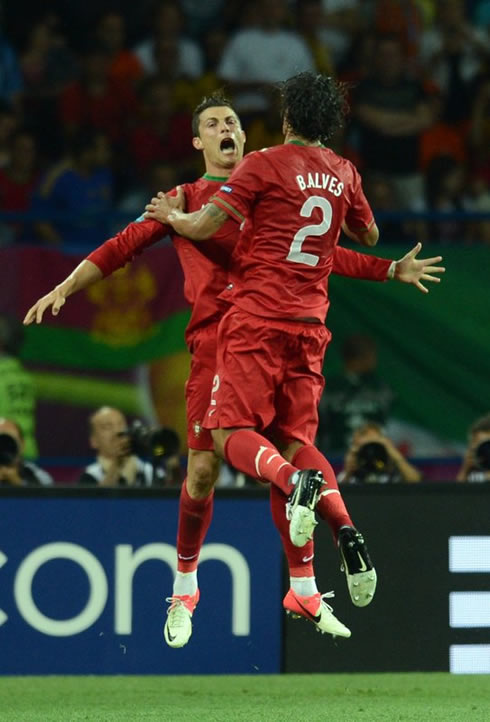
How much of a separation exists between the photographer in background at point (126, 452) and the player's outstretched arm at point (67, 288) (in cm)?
171

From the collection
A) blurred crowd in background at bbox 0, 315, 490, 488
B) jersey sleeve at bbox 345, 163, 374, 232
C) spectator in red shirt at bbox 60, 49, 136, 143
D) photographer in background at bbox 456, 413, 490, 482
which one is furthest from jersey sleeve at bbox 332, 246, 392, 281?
spectator in red shirt at bbox 60, 49, 136, 143

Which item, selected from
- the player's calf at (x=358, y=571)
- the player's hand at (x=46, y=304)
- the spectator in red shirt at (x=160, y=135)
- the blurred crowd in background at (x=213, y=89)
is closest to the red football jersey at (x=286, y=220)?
the player's hand at (x=46, y=304)

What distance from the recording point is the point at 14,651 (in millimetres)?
8422

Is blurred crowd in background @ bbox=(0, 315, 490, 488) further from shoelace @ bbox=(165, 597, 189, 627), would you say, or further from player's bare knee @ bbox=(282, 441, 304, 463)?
player's bare knee @ bbox=(282, 441, 304, 463)

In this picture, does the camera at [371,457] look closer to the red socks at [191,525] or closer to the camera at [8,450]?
the red socks at [191,525]

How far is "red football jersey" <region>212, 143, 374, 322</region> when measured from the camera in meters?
6.57

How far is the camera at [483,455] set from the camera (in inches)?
346

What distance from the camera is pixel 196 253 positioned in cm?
727

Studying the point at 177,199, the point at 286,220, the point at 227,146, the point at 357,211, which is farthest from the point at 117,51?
the point at 286,220

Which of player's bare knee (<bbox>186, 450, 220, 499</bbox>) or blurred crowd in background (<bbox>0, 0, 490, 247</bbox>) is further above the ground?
blurred crowd in background (<bbox>0, 0, 490, 247</bbox>)

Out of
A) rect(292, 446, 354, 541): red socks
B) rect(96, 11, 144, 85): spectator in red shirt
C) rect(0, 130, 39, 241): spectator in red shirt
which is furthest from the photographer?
rect(96, 11, 144, 85): spectator in red shirt

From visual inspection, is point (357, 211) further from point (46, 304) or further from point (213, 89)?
point (213, 89)

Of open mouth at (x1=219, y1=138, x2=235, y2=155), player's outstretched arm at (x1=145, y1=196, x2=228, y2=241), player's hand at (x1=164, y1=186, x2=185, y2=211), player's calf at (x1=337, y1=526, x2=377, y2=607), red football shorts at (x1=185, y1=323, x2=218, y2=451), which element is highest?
open mouth at (x1=219, y1=138, x2=235, y2=155)

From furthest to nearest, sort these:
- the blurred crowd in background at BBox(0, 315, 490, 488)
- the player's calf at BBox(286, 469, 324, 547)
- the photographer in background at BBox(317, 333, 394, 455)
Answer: the photographer in background at BBox(317, 333, 394, 455)
the blurred crowd in background at BBox(0, 315, 490, 488)
the player's calf at BBox(286, 469, 324, 547)
